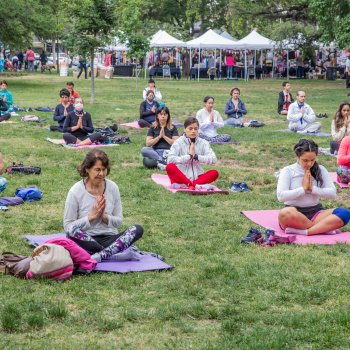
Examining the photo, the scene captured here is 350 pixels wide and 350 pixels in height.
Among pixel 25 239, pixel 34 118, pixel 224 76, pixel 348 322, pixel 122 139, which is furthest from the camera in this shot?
pixel 224 76

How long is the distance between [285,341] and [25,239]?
3858 mm

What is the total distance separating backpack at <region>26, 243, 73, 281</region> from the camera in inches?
274

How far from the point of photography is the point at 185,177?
38.6ft

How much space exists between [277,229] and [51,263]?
3290 millimetres

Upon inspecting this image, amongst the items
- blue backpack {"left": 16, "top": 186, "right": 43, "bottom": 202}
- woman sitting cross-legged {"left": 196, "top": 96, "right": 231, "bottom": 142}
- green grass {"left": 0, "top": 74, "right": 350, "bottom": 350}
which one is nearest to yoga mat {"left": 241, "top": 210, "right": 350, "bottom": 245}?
green grass {"left": 0, "top": 74, "right": 350, "bottom": 350}

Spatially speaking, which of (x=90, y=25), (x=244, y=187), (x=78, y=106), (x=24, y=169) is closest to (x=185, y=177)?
(x=244, y=187)

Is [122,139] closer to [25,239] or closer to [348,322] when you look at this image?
[25,239]

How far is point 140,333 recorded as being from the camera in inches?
226

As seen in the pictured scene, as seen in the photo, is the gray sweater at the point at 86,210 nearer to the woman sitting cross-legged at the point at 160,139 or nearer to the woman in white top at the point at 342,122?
the woman sitting cross-legged at the point at 160,139

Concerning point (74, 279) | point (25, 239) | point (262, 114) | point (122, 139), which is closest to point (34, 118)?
point (122, 139)

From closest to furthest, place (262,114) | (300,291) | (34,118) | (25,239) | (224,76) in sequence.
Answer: (300,291), (25,239), (34,118), (262,114), (224,76)

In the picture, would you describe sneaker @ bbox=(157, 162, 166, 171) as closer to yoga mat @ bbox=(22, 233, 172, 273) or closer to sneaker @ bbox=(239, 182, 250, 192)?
sneaker @ bbox=(239, 182, 250, 192)

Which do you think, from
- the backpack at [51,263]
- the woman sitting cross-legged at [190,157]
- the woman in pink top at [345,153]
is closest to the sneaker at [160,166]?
the woman sitting cross-legged at [190,157]

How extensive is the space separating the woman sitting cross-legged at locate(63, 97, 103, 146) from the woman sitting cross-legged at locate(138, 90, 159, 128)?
3.27 m
